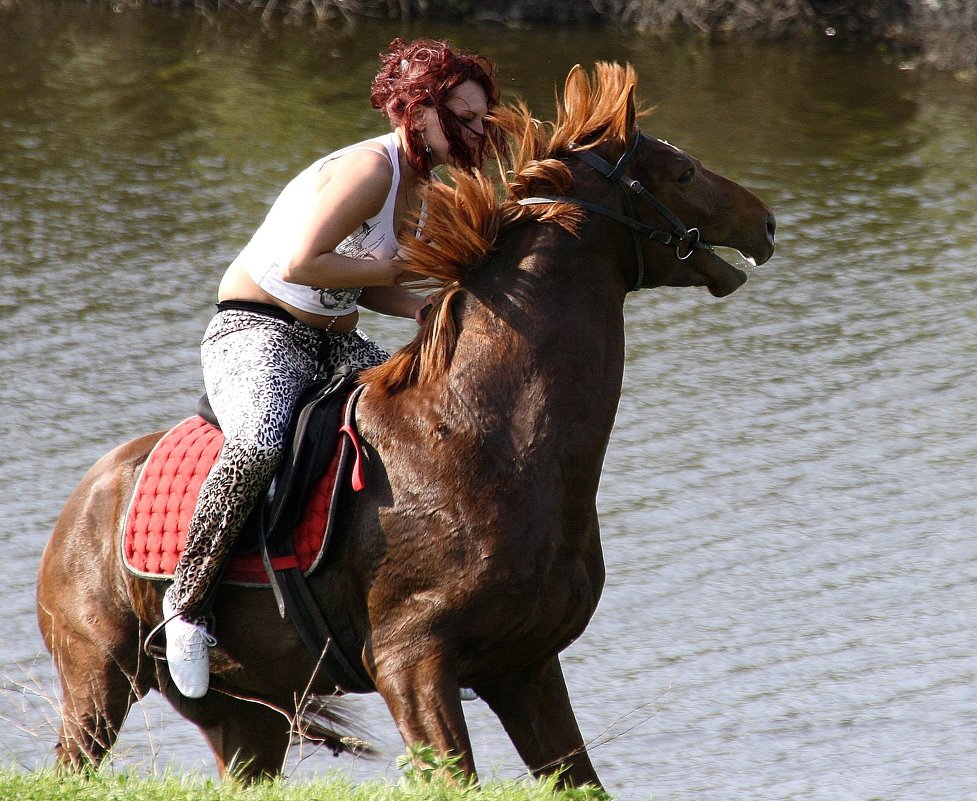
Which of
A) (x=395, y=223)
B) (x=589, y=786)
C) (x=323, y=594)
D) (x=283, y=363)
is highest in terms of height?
(x=395, y=223)

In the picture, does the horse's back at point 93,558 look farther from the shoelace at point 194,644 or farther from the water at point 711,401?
the water at point 711,401

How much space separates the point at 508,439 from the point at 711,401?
20.1 ft

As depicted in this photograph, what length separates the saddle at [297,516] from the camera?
13.7 ft

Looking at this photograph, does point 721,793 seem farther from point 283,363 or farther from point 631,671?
point 283,363

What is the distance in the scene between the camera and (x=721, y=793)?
6.05 metres

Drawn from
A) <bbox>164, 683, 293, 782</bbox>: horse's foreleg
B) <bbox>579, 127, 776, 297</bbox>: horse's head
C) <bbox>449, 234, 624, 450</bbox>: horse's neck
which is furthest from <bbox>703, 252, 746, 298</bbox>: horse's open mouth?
<bbox>164, 683, 293, 782</bbox>: horse's foreleg

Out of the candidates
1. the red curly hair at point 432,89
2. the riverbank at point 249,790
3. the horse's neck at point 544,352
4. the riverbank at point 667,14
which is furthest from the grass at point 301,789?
the riverbank at point 667,14

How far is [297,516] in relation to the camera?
4.20m

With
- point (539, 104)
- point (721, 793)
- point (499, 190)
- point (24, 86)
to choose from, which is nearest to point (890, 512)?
point (721, 793)

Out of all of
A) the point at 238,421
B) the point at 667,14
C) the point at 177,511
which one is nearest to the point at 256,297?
the point at 238,421

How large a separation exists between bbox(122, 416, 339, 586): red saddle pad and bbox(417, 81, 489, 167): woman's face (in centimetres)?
95

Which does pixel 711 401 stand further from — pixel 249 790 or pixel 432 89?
pixel 249 790

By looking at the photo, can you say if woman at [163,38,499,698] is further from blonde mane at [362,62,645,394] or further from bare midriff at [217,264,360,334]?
blonde mane at [362,62,645,394]

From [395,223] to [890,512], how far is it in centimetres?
509
